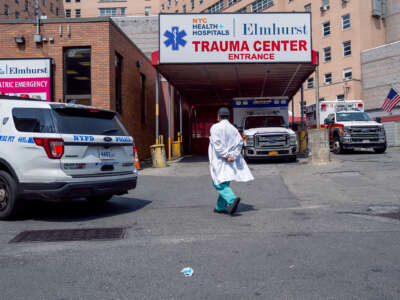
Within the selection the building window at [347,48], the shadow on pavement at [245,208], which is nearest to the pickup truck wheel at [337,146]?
the shadow on pavement at [245,208]

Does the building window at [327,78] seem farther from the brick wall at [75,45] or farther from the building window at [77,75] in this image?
the building window at [77,75]

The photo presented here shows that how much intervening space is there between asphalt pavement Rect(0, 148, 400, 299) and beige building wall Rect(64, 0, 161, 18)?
70.3 metres

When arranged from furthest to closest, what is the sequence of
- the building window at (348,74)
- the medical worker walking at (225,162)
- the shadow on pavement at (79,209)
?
1. the building window at (348,74)
2. the shadow on pavement at (79,209)
3. the medical worker walking at (225,162)

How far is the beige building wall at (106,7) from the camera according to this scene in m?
71.6

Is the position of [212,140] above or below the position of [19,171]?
above

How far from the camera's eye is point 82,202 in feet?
26.9

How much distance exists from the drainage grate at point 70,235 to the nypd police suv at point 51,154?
585 millimetres

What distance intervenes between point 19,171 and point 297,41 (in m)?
12.5

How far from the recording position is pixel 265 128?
50.9 ft

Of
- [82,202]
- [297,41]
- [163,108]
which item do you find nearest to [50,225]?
[82,202]

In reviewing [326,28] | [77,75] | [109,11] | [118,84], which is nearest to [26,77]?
[77,75]

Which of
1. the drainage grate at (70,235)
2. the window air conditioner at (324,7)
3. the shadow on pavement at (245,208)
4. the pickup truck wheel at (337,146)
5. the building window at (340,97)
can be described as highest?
the window air conditioner at (324,7)

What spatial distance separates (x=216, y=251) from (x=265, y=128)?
11.5 m

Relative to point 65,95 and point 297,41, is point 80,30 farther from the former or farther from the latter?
point 297,41
